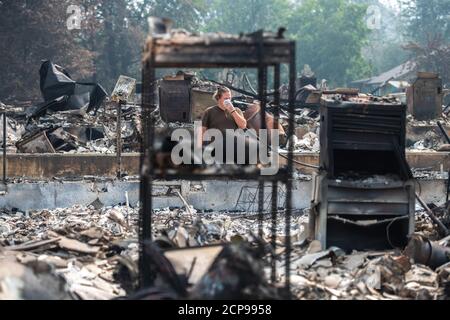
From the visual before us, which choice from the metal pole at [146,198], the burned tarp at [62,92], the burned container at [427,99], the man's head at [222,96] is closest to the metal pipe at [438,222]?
the man's head at [222,96]

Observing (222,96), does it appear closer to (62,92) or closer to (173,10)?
(62,92)

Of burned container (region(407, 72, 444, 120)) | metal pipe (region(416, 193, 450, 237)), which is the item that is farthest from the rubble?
burned container (region(407, 72, 444, 120))

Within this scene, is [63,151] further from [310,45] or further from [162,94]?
[310,45]

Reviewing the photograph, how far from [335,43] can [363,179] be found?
1859 inches

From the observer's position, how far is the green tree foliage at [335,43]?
54.8m

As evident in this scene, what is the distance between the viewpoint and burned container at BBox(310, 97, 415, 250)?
362 inches

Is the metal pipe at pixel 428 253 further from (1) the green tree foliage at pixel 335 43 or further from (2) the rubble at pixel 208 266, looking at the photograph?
(1) the green tree foliage at pixel 335 43

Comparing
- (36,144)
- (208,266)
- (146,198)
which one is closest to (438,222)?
(208,266)

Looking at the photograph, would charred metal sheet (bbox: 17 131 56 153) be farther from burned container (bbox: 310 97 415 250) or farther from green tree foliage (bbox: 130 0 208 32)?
green tree foliage (bbox: 130 0 208 32)

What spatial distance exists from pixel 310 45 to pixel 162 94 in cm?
3896

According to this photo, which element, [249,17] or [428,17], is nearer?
[428,17]

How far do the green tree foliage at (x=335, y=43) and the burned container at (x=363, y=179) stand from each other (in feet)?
150

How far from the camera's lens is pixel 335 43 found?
55.2 m

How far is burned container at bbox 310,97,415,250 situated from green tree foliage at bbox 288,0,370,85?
45.6 metres
